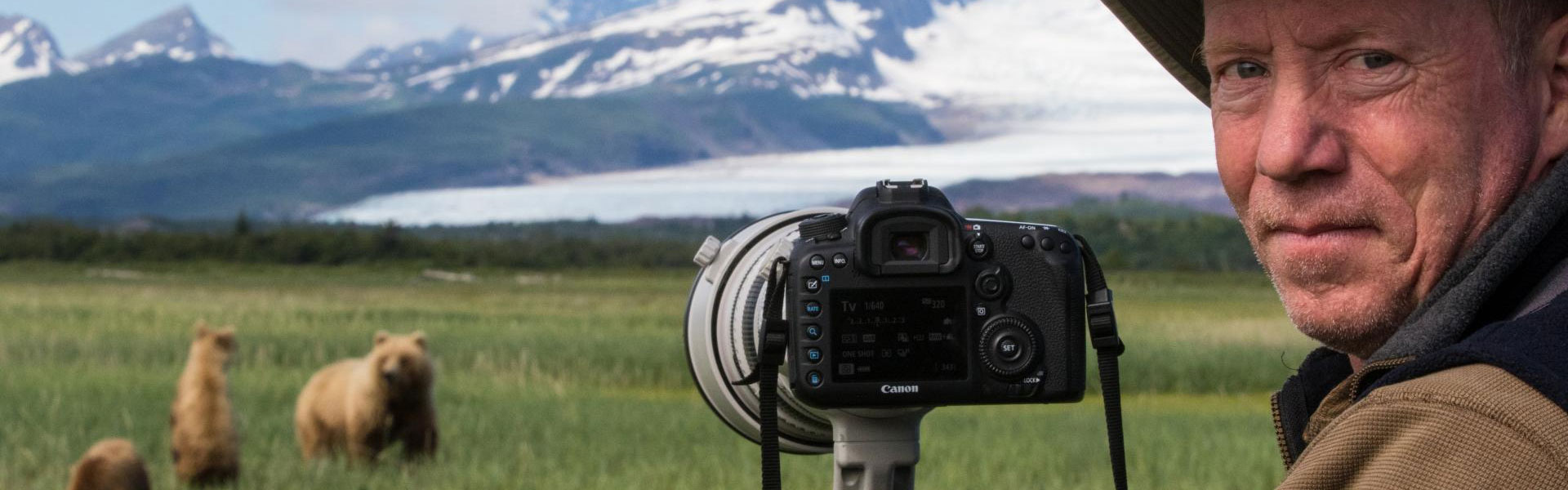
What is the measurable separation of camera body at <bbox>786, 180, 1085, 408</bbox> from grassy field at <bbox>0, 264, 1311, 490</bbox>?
5600mm

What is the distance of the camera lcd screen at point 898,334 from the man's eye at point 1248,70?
0.35 meters

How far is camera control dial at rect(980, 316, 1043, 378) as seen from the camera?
71.1 inches

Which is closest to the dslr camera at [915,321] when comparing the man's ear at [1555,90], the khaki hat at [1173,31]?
the khaki hat at [1173,31]

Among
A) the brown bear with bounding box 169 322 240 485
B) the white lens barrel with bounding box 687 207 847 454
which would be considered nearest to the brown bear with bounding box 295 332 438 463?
the brown bear with bounding box 169 322 240 485

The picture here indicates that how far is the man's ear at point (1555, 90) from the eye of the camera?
1.39 metres

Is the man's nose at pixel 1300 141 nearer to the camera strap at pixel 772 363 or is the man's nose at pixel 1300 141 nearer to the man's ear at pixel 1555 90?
the man's ear at pixel 1555 90

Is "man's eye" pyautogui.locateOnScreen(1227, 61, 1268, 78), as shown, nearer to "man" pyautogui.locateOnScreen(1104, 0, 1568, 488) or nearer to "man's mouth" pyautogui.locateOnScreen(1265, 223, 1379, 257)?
"man" pyautogui.locateOnScreen(1104, 0, 1568, 488)

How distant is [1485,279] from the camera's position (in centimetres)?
120

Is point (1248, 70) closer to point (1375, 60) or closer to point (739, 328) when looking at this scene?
point (1375, 60)

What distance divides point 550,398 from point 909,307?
1214 centimetres

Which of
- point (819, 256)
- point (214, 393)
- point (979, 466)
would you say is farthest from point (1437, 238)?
point (979, 466)

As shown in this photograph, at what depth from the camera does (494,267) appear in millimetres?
58031

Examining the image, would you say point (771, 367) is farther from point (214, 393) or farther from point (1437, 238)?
point (214, 393)

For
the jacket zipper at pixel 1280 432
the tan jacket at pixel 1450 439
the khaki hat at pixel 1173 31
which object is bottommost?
the jacket zipper at pixel 1280 432
